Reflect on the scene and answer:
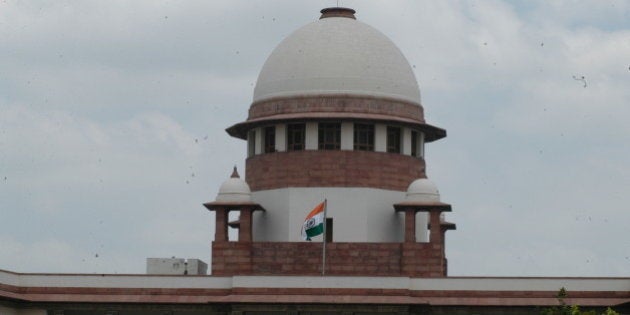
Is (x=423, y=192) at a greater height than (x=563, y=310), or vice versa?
(x=423, y=192)

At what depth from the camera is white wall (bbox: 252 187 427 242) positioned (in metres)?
86.8

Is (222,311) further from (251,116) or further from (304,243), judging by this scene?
(251,116)

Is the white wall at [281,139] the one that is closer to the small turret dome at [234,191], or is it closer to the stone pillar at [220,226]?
the small turret dome at [234,191]

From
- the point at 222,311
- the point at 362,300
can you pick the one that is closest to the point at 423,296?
the point at 362,300

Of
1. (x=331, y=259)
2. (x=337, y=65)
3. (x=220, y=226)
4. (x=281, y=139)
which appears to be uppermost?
(x=337, y=65)

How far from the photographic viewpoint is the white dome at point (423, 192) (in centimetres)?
8562

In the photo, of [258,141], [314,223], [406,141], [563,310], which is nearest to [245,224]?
[314,223]

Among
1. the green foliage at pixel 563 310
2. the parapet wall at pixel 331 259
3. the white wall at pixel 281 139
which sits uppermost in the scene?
the white wall at pixel 281 139

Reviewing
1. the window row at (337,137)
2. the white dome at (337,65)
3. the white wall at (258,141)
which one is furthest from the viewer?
the white wall at (258,141)

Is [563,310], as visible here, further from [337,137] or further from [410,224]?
[337,137]

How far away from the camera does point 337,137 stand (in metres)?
87.8

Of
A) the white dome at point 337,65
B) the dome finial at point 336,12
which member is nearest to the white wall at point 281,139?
the white dome at point 337,65

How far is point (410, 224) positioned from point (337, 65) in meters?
7.50

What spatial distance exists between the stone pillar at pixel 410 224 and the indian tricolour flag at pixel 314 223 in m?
3.40
